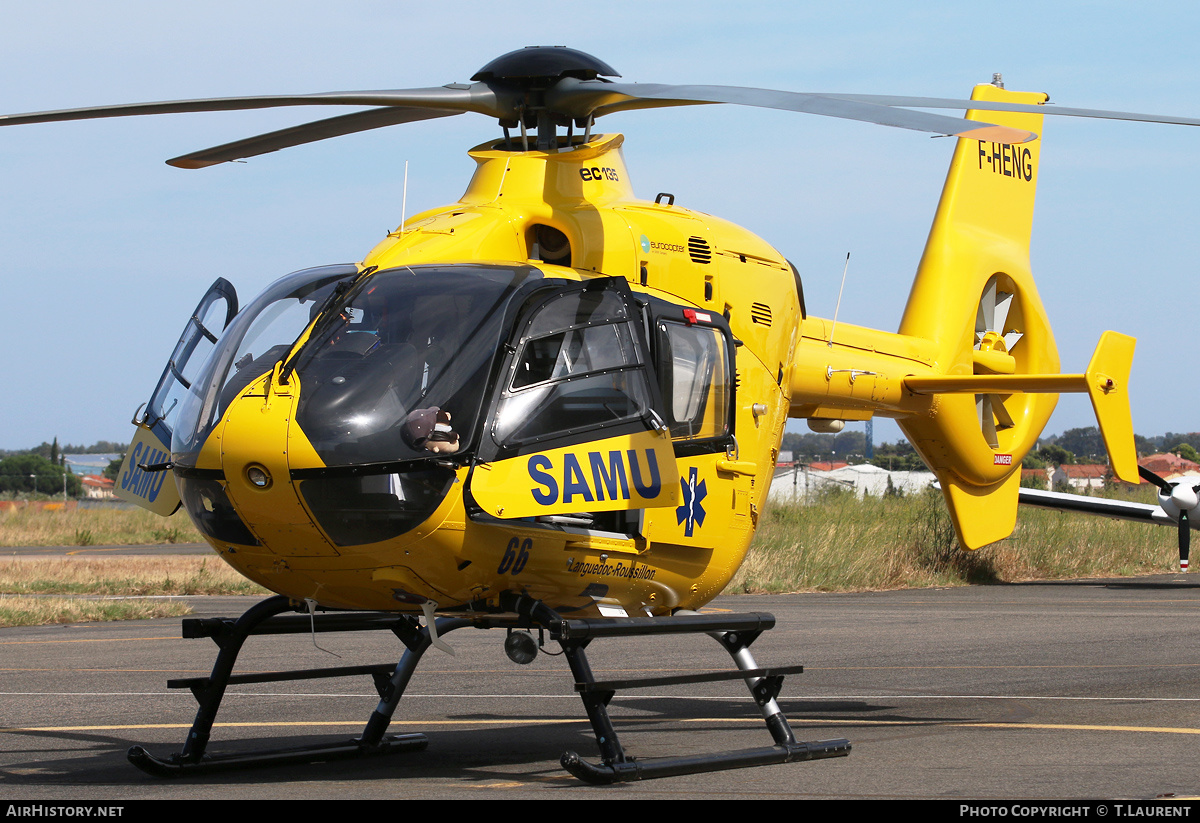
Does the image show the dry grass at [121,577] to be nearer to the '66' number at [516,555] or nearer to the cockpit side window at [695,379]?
the cockpit side window at [695,379]

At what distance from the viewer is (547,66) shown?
7840 millimetres

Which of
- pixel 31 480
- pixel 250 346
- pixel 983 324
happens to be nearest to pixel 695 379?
pixel 250 346

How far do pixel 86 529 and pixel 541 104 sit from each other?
3841 centimetres

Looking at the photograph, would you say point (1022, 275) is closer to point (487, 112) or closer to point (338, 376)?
point (487, 112)

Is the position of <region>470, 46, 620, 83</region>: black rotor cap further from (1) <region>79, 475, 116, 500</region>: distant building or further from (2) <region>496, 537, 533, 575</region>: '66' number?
(1) <region>79, 475, 116, 500</region>: distant building

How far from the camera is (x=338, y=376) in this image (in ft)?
21.0

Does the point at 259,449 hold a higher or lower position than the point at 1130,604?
higher

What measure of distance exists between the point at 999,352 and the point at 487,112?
21.3 ft

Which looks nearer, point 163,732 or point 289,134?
point 289,134

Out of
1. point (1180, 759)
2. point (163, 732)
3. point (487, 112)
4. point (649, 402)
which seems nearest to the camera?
point (649, 402)

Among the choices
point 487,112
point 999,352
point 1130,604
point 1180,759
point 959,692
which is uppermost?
point 487,112

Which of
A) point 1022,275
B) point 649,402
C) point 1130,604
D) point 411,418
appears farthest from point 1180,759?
point 1130,604

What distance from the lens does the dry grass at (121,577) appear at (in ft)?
73.3

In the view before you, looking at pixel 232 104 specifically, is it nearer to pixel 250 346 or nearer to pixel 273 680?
pixel 250 346
